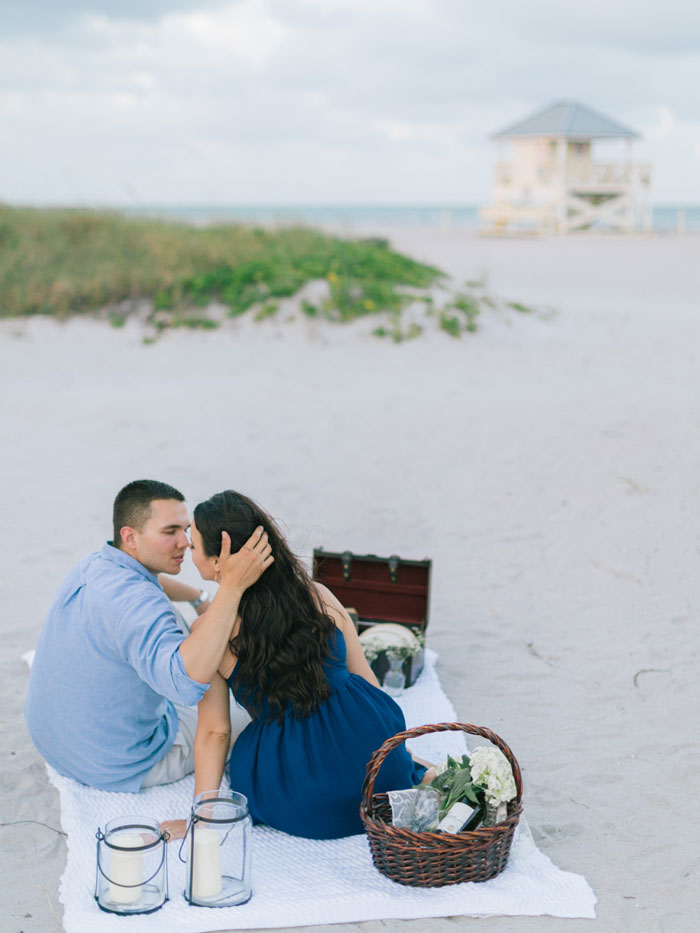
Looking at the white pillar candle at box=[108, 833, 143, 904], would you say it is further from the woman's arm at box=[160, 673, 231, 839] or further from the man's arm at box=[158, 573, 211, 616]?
the man's arm at box=[158, 573, 211, 616]

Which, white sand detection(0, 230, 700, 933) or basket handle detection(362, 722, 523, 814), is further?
white sand detection(0, 230, 700, 933)

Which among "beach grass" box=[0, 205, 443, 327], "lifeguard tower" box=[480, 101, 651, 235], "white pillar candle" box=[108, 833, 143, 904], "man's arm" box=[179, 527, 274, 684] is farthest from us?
"lifeguard tower" box=[480, 101, 651, 235]

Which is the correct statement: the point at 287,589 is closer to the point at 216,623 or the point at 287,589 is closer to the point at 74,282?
the point at 216,623

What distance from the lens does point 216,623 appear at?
306 centimetres

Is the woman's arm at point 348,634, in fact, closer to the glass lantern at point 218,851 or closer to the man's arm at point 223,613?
the man's arm at point 223,613

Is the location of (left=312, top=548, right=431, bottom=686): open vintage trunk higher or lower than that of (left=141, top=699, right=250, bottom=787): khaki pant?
higher

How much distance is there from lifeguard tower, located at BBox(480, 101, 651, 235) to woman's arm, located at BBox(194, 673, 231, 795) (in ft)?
93.4

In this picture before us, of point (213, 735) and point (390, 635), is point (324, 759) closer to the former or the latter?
point (213, 735)

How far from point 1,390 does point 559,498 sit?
602 cm

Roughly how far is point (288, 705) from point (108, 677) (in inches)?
24.1

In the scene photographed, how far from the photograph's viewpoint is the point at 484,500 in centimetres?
721

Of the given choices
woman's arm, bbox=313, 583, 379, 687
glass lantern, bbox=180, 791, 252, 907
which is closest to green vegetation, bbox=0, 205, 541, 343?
woman's arm, bbox=313, 583, 379, 687

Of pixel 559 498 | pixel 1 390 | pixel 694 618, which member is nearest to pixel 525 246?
pixel 1 390

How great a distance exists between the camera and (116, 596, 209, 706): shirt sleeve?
308 centimetres
